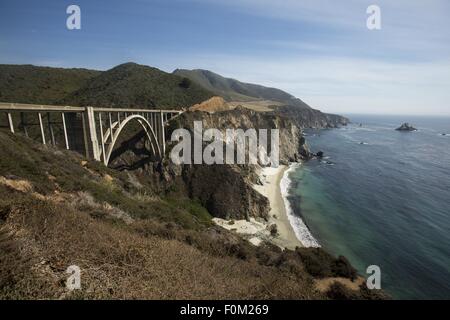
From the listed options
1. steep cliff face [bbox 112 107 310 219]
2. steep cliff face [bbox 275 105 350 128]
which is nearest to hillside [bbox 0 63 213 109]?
steep cliff face [bbox 112 107 310 219]

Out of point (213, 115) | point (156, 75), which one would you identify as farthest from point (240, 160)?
point (156, 75)

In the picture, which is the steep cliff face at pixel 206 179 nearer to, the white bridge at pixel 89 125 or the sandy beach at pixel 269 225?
the sandy beach at pixel 269 225

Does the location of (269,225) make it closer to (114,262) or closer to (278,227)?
(278,227)

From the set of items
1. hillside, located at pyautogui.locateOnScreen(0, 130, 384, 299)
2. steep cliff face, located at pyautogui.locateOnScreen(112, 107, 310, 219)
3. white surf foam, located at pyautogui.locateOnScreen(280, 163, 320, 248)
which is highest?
hillside, located at pyautogui.locateOnScreen(0, 130, 384, 299)

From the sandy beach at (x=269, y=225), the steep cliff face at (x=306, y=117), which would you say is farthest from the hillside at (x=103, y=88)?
the steep cliff face at (x=306, y=117)

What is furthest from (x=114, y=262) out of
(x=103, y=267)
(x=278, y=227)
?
(x=278, y=227)

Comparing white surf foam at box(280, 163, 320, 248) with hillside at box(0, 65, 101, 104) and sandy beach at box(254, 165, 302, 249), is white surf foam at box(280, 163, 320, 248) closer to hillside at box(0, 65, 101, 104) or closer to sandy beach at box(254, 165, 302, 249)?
sandy beach at box(254, 165, 302, 249)
